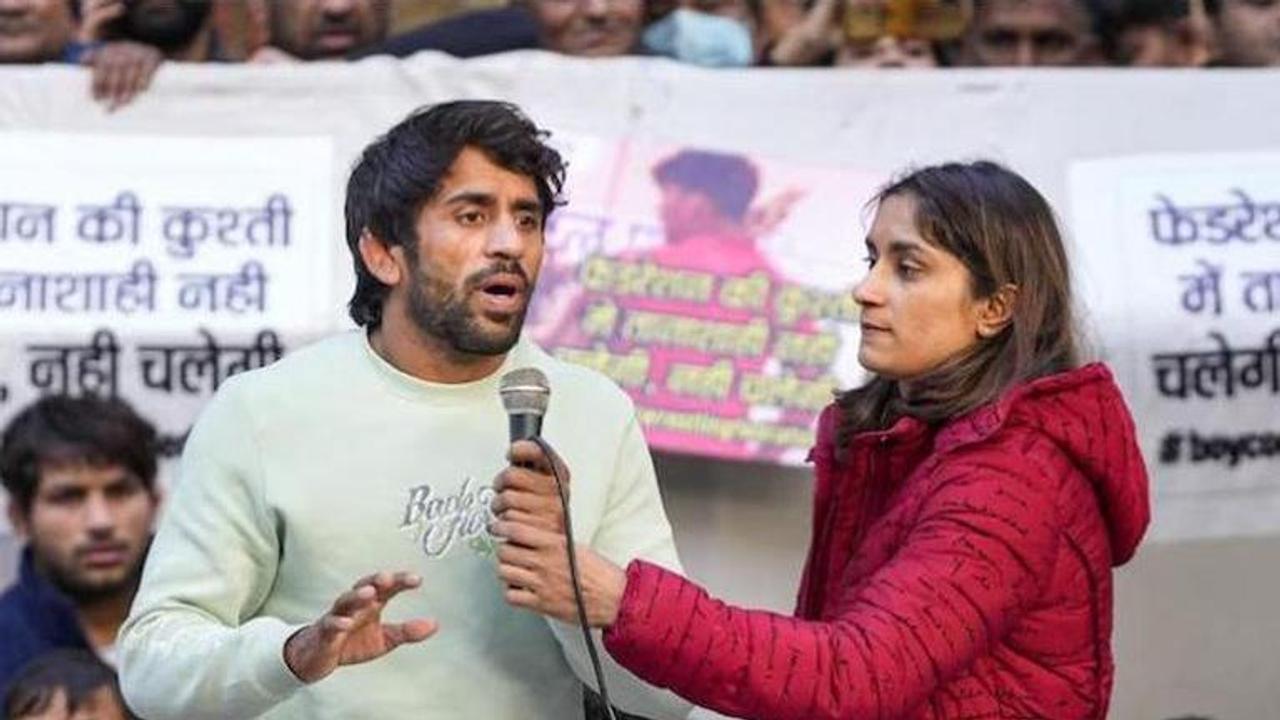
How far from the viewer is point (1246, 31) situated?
6023 mm

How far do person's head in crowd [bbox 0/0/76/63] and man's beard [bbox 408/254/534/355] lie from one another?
9.01 ft

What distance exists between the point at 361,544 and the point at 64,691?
7.85ft

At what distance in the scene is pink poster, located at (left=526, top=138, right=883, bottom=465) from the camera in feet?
17.8

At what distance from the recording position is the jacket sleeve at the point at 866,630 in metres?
2.91

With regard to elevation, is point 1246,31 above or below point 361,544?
above

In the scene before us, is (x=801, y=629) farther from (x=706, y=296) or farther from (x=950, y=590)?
(x=706, y=296)

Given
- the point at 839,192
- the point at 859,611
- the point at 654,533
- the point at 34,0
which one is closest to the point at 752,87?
the point at 839,192

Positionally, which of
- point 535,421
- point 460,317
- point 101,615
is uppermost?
point 460,317

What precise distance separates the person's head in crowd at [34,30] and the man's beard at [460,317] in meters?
2.75

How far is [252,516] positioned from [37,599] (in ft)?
7.93

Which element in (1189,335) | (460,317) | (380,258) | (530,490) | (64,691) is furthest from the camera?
(1189,335)

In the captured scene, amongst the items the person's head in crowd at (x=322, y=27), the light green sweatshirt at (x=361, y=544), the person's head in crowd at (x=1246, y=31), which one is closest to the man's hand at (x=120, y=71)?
the person's head in crowd at (x=322, y=27)

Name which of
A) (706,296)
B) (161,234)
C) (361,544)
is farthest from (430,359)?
(161,234)

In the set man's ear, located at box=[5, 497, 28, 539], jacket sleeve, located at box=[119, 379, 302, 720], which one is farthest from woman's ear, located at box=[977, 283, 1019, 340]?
man's ear, located at box=[5, 497, 28, 539]
